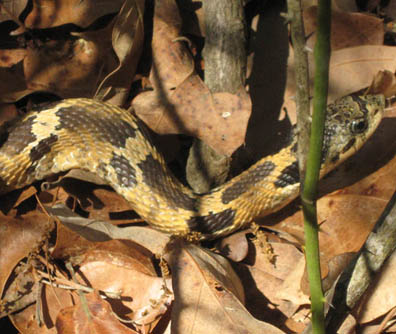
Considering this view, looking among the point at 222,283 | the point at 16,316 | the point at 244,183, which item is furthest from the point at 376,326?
the point at 16,316

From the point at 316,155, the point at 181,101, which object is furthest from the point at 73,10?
the point at 316,155

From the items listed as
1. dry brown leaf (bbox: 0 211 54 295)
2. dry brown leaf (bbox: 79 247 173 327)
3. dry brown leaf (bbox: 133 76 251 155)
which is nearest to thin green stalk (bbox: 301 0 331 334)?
dry brown leaf (bbox: 79 247 173 327)

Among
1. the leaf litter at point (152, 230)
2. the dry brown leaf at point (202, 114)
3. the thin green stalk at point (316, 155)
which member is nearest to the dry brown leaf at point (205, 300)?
the leaf litter at point (152, 230)

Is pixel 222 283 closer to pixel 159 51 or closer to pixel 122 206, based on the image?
pixel 122 206

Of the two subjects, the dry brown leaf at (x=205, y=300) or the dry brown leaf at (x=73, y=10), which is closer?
the dry brown leaf at (x=205, y=300)

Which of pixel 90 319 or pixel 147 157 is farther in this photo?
pixel 147 157

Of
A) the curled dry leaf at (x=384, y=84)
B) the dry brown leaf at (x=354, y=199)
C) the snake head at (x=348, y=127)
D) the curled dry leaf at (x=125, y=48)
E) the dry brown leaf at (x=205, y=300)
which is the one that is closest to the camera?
the dry brown leaf at (x=205, y=300)

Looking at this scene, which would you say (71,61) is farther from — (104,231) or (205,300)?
(205,300)

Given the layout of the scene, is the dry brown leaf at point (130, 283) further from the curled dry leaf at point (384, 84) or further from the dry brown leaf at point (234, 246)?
the curled dry leaf at point (384, 84)
